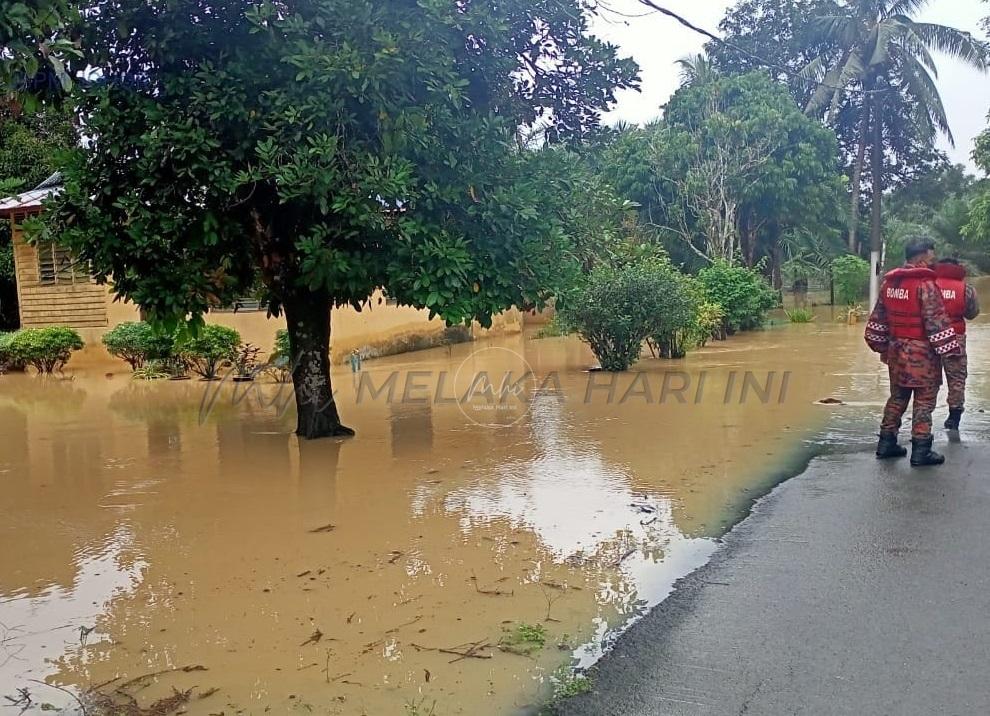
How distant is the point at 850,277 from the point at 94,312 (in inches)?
916

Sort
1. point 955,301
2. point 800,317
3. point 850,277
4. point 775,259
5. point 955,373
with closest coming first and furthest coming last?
1. point 955,301
2. point 955,373
3. point 800,317
4. point 850,277
5. point 775,259

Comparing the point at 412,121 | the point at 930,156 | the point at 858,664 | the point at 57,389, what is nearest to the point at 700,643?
the point at 858,664

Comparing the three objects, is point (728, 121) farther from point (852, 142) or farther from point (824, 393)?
point (824, 393)

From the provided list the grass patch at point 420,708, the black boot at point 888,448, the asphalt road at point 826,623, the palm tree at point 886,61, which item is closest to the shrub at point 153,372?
the black boot at point 888,448

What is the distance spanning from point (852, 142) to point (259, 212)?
35740 millimetres

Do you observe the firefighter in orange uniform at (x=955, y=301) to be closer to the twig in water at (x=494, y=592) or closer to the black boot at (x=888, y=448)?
the black boot at (x=888, y=448)

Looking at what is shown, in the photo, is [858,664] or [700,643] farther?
[700,643]

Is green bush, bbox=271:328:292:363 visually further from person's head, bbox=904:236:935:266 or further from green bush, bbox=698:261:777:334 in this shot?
green bush, bbox=698:261:777:334

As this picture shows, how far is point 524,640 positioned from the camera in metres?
4.09

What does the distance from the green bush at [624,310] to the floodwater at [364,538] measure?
1803 millimetres

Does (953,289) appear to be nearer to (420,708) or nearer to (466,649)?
(466,649)

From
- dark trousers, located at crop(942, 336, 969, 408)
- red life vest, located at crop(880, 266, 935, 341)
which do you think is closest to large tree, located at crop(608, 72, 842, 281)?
dark trousers, located at crop(942, 336, 969, 408)

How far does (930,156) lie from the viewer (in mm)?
40469

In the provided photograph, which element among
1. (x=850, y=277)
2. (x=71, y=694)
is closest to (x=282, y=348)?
(x=71, y=694)
